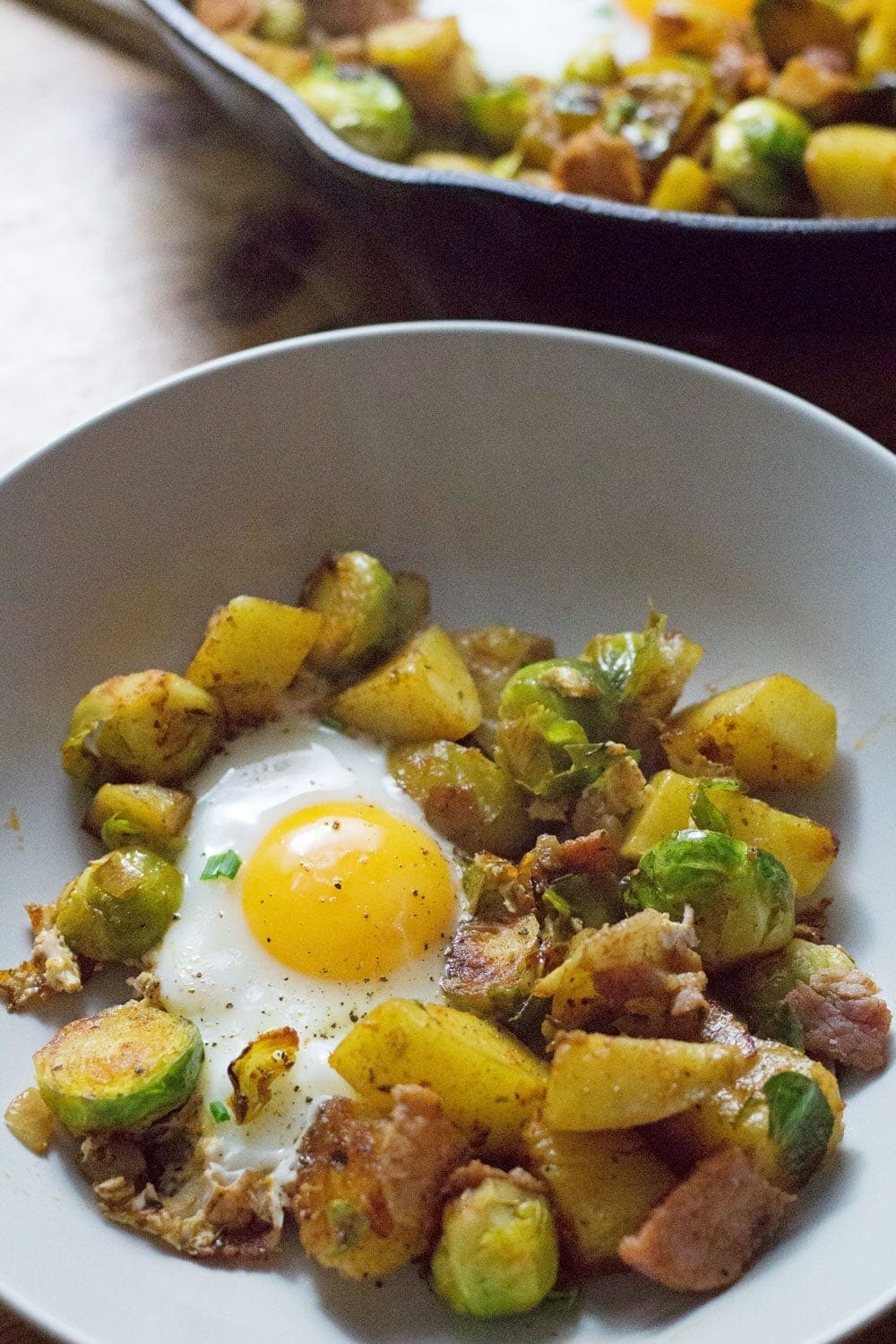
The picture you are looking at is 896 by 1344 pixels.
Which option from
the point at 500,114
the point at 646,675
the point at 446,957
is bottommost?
the point at 446,957

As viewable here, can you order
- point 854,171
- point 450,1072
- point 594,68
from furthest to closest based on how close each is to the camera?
point 594,68 < point 854,171 < point 450,1072

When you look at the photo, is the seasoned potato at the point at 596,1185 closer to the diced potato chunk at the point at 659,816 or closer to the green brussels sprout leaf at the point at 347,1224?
the green brussels sprout leaf at the point at 347,1224

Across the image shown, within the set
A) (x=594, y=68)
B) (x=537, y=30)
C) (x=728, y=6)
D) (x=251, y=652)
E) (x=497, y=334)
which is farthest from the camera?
(x=537, y=30)

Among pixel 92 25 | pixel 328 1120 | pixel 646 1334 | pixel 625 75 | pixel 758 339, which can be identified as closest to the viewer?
pixel 646 1334

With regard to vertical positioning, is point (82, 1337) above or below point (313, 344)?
below

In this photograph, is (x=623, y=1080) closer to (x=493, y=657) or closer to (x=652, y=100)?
(x=493, y=657)

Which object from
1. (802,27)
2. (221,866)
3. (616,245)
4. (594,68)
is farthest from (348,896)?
(802,27)

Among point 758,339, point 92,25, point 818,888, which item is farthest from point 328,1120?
point 92,25

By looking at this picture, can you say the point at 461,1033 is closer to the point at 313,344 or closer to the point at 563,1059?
the point at 563,1059
